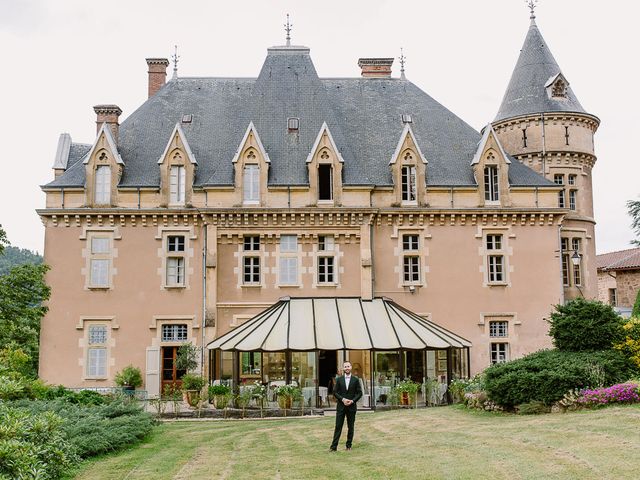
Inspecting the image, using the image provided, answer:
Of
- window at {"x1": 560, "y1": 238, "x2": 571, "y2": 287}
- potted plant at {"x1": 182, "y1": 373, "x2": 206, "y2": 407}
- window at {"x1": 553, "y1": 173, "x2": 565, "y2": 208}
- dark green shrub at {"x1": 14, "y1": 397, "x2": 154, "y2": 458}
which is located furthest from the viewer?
window at {"x1": 553, "y1": 173, "x2": 565, "y2": 208}

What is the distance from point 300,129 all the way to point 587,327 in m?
15.0

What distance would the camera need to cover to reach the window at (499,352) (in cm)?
2688

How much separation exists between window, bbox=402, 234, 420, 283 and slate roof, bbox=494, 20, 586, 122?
8.08 metres

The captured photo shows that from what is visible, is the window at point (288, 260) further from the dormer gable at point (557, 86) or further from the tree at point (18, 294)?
the dormer gable at point (557, 86)

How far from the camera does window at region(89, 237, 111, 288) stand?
26.5 metres

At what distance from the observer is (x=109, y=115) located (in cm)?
2889

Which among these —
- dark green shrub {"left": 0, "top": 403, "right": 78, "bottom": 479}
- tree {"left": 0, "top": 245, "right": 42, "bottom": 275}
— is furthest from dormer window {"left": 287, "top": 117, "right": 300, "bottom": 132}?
tree {"left": 0, "top": 245, "right": 42, "bottom": 275}

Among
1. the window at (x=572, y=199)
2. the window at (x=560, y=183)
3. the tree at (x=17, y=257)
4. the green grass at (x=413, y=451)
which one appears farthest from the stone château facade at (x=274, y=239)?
the tree at (x=17, y=257)

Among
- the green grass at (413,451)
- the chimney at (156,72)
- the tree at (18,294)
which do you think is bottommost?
the green grass at (413,451)

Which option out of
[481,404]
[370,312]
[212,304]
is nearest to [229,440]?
[481,404]

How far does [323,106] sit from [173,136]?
6.48 m

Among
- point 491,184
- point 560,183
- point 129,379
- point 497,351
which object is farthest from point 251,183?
point 560,183

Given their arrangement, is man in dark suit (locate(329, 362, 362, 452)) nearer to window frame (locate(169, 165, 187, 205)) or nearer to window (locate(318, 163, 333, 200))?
window (locate(318, 163, 333, 200))

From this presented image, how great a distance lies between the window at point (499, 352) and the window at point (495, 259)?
2518mm
